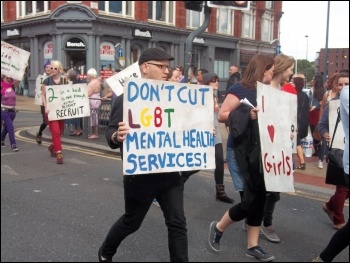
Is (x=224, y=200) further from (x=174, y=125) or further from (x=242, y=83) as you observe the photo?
(x=174, y=125)

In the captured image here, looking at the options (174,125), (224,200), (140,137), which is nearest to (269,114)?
(174,125)

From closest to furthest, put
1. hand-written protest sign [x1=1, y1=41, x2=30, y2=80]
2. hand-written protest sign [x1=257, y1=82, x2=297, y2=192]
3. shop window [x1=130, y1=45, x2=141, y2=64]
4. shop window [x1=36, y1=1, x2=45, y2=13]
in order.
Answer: hand-written protest sign [x1=257, y1=82, x2=297, y2=192]
hand-written protest sign [x1=1, y1=41, x2=30, y2=80]
shop window [x1=36, y1=1, x2=45, y2=13]
shop window [x1=130, y1=45, x2=141, y2=64]

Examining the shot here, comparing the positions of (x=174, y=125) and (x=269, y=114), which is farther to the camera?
(x=269, y=114)

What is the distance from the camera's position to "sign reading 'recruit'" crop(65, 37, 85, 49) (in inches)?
1013

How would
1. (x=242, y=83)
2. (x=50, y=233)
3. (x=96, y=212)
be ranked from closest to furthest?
1. (x=242, y=83)
2. (x=50, y=233)
3. (x=96, y=212)

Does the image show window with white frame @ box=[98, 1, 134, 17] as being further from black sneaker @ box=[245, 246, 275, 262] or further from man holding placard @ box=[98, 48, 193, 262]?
black sneaker @ box=[245, 246, 275, 262]

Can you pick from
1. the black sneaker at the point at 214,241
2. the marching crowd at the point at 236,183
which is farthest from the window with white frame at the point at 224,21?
the black sneaker at the point at 214,241

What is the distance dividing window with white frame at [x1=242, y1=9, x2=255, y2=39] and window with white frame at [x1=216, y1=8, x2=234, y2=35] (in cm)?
237

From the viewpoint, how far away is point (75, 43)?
1014 inches

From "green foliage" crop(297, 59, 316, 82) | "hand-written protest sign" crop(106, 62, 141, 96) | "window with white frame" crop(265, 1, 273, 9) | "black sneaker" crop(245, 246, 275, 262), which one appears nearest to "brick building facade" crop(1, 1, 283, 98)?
"window with white frame" crop(265, 1, 273, 9)

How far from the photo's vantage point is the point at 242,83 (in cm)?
379

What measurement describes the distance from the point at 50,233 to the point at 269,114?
7.79 ft

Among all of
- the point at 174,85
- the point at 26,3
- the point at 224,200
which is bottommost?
the point at 224,200

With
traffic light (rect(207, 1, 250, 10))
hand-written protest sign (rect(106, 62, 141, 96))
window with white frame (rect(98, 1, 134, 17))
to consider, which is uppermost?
window with white frame (rect(98, 1, 134, 17))
